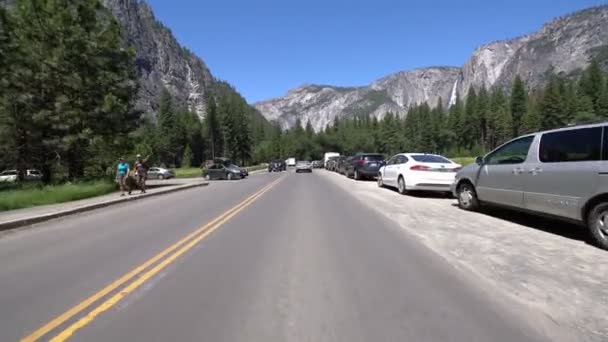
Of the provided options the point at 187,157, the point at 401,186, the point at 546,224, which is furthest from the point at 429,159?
the point at 187,157

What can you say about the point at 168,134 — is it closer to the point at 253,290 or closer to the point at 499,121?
the point at 499,121

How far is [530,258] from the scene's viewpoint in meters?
7.18

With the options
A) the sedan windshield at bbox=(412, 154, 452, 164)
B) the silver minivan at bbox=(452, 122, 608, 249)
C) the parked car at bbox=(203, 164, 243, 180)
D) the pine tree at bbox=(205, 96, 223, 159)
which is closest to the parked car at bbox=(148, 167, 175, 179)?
the parked car at bbox=(203, 164, 243, 180)

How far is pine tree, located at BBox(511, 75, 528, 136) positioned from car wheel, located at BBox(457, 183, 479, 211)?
12408 centimetres

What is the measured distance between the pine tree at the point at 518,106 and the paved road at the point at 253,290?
128816mm

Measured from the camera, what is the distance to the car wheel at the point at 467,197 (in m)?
12.5

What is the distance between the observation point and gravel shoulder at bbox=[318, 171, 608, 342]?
4949 mm

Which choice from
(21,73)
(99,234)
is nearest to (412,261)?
(99,234)

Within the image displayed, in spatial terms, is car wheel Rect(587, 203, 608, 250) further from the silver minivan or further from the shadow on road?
the shadow on road

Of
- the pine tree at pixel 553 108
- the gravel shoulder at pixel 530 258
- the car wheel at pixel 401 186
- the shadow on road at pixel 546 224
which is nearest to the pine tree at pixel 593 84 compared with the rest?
the pine tree at pixel 553 108

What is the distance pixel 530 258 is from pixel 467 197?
5.76 metres

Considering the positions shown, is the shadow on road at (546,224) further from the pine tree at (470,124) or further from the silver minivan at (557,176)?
the pine tree at (470,124)

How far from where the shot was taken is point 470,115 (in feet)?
471

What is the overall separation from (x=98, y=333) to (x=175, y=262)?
2772mm
